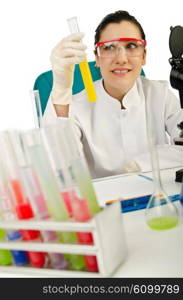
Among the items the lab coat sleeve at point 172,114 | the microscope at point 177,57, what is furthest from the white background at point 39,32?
the microscope at point 177,57

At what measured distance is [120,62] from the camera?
4.75ft

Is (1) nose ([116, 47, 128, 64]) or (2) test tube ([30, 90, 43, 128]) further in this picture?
(1) nose ([116, 47, 128, 64])

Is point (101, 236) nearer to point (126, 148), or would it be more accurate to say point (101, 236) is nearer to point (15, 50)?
point (126, 148)

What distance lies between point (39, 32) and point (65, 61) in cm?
134

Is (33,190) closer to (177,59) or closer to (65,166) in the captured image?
(65,166)

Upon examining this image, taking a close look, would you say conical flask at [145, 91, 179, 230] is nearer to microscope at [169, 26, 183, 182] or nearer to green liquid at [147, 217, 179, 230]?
green liquid at [147, 217, 179, 230]

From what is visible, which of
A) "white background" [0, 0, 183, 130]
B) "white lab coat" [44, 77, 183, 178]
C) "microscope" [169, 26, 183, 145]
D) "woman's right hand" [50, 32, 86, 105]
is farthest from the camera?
"white background" [0, 0, 183, 130]

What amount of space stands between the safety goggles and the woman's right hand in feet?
0.53

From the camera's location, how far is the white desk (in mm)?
634

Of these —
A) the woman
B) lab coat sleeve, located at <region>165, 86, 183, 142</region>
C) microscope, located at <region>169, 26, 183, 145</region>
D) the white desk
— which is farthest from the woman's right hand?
the white desk

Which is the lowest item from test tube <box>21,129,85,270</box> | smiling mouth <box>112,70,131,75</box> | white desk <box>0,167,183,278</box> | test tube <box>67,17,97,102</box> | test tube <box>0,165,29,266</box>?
white desk <box>0,167,183,278</box>

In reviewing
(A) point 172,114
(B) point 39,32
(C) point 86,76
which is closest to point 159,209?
(C) point 86,76

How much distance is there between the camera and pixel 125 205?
35.8 inches

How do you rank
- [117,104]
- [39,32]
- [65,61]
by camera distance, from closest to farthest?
[65,61] → [117,104] → [39,32]
